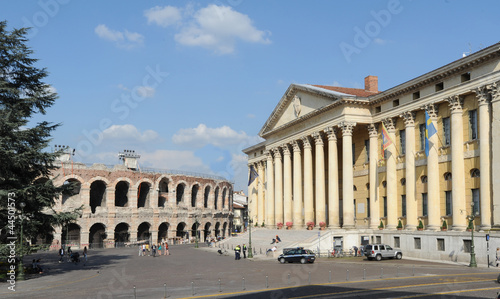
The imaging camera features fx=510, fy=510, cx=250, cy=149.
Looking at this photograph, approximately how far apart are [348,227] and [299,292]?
30.0 meters

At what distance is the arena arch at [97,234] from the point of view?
83.1m

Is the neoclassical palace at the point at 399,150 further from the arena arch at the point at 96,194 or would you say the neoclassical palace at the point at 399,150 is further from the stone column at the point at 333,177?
the arena arch at the point at 96,194

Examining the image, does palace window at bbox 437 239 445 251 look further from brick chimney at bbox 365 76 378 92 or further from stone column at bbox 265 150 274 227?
stone column at bbox 265 150 274 227

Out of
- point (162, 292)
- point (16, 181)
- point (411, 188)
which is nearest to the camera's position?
point (162, 292)

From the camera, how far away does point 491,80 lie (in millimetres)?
39219

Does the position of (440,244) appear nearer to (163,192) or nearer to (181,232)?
(181,232)

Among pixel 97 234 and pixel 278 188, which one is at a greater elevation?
pixel 278 188

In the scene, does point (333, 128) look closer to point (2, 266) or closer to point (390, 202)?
point (390, 202)

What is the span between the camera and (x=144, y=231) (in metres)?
88.9

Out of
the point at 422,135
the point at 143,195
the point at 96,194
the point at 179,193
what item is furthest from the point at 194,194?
the point at 422,135

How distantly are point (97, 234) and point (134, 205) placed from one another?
7489mm

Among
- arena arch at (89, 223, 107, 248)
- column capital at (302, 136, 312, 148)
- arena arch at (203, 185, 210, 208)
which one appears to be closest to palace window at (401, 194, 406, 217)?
column capital at (302, 136, 312, 148)

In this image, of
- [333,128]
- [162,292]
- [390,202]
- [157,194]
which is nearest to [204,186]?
[157,194]

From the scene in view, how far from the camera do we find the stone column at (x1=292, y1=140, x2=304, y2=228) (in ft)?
208
